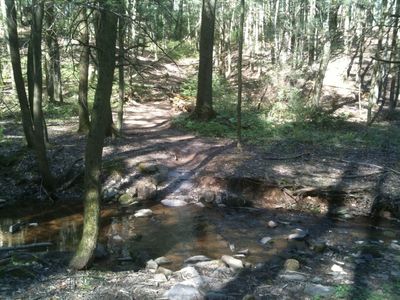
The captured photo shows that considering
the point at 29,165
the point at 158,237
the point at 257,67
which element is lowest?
the point at 158,237

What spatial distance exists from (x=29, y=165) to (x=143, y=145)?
361 cm

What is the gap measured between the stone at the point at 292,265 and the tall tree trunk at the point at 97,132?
10.6 feet

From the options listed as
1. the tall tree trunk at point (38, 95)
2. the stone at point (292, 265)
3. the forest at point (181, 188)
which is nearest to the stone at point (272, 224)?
the forest at point (181, 188)

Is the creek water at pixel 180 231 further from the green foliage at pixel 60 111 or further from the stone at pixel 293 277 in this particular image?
the green foliage at pixel 60 111

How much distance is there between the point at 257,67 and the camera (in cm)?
3036

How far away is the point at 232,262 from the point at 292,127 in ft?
32.4

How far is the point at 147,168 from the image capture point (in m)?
11.8

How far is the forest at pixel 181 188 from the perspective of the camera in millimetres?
5809

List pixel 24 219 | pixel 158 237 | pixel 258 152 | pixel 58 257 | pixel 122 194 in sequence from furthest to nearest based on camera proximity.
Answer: pixel 258 152 < pixel 122 194 < pixel 24 219 < pixel 158 237 < pixel 58 257

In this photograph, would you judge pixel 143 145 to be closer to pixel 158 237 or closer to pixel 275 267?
pixel 158 237

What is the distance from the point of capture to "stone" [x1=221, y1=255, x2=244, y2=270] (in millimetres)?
7023

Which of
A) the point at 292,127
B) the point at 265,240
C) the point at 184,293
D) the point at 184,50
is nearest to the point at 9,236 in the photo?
the point at 184,293

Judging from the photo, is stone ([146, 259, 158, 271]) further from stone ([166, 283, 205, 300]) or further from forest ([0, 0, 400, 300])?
stone ([166, 283, 205, 300])

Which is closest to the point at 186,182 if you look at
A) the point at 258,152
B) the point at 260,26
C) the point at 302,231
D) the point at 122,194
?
the point at 122,194
